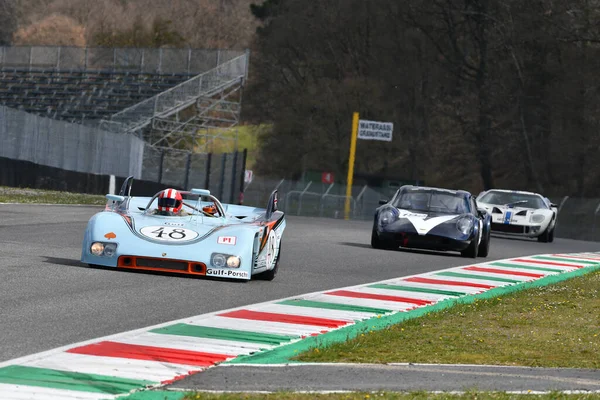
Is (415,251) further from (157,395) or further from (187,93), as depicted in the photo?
(187,93)

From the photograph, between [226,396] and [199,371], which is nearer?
[226,396]

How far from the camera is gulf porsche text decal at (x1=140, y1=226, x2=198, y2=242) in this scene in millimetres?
12346

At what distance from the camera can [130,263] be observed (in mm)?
12383

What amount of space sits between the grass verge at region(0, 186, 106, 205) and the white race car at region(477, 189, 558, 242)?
950 cm


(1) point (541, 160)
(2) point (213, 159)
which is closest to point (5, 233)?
(2) point (213, 159)

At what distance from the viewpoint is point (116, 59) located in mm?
64750

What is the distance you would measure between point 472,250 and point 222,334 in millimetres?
11799

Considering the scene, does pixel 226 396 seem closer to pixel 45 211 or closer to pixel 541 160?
Result: pixel 45 211

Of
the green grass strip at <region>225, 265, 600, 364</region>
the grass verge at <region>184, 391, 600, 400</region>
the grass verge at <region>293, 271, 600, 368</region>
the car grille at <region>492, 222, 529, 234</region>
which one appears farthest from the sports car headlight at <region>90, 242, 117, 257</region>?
the car grille at <region>492, 222, 529, 234</region>

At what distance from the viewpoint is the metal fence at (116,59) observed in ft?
205

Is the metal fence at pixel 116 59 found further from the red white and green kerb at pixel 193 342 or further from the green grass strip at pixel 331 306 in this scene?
the green grass strip at pixel 331 306

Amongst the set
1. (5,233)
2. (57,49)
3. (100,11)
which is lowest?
(5,233)

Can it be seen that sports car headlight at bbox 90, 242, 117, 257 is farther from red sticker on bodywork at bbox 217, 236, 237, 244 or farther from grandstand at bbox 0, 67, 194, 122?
grandstand at bbox 0, 67, 194, 122

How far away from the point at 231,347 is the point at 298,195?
41.9 metres
